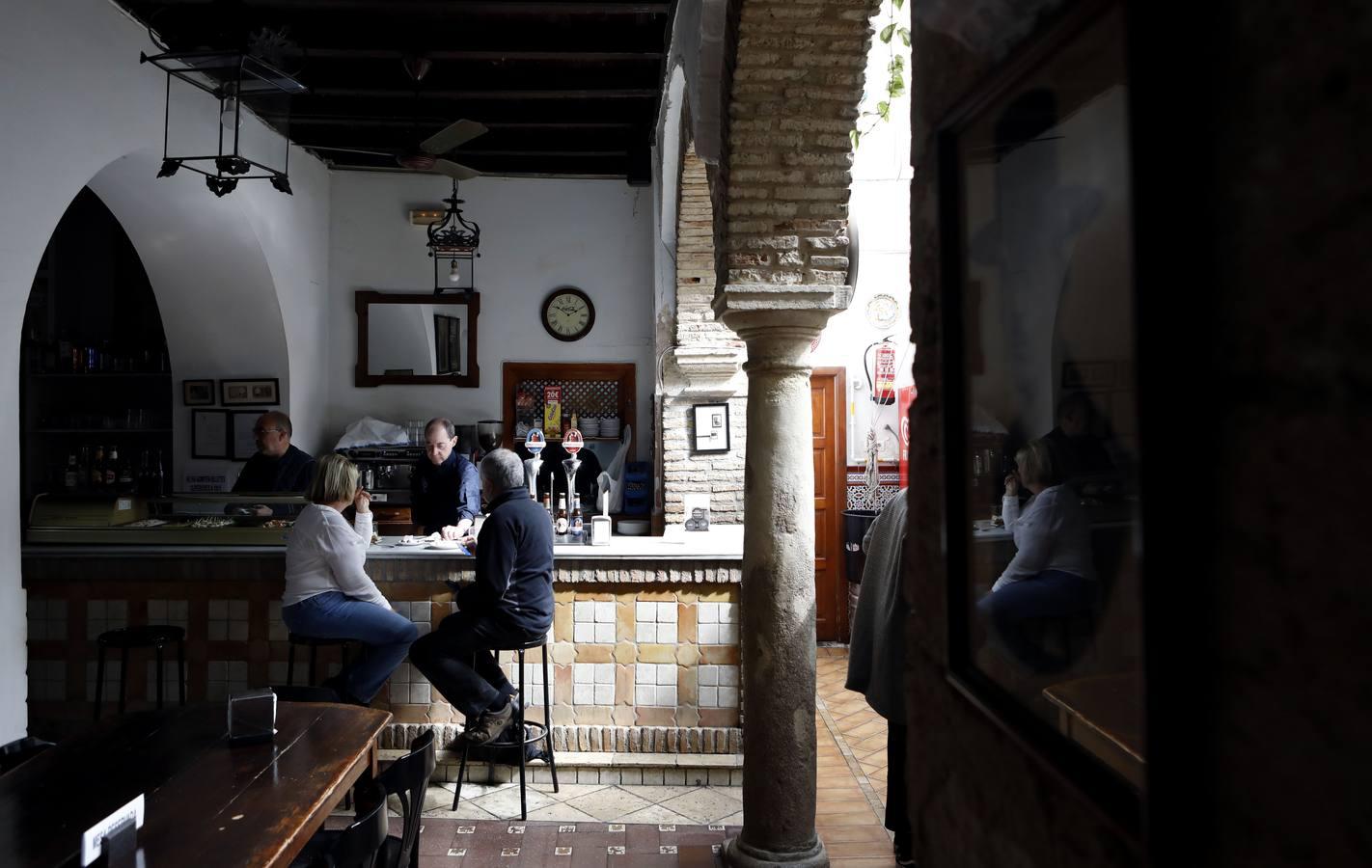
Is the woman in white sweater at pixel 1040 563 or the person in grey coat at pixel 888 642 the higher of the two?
the woman in white sweater at pixel 1040 563

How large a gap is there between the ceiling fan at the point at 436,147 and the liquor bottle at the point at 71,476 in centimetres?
385

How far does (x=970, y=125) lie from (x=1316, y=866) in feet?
2.55

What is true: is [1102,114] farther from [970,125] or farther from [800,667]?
[800,667]

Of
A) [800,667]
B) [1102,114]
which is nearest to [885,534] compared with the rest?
[800,667]

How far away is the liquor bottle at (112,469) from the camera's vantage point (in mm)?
7266

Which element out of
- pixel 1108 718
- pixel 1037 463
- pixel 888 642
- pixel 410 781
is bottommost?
pixel 410 781

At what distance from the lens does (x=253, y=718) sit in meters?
2.62

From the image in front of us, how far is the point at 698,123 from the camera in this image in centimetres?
382

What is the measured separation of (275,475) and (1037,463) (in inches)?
211

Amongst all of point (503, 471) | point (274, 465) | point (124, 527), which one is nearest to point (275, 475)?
point (274, 465)

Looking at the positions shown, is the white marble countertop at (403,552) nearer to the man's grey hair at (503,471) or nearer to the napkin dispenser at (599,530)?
the napkin dispenser at (599,530)

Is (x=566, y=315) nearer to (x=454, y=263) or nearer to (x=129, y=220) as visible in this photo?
(x=454, y=263)

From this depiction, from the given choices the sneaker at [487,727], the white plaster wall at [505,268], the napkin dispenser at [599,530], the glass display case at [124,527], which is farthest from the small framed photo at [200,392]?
the sneaker at [487,727]

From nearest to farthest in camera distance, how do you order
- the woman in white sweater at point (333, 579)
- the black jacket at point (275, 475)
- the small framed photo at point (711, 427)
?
the woman in white sweater at point (333, 579) → the black jacket at point (275, 475) → the small framed photo at point (711, 427)
